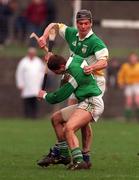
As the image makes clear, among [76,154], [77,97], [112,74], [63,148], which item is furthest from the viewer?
[112,74]

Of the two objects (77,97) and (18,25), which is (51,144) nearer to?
(77,97)

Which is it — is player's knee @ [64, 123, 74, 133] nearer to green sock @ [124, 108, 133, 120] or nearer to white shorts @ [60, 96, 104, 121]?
white shorts @ [60, 96, 104, 121]

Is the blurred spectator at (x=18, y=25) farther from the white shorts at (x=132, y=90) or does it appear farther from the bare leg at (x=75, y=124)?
the bare leg at (x=75, y=124)

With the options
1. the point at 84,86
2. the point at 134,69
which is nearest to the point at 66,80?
the point at 84,86

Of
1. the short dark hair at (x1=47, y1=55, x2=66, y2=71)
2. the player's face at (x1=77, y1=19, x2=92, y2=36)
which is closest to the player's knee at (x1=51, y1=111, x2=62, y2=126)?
the short dark hair at (x1=47, y1=55, x2=66, y2=71)

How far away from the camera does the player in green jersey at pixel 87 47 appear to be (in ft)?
44.2

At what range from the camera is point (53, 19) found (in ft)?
108

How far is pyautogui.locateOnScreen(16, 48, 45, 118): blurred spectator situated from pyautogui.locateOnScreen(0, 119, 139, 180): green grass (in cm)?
274

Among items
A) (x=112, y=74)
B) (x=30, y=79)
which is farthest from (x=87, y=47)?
(x=112, y=74)

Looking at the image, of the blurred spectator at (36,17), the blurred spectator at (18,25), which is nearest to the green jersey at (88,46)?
the blurred spectator at (36,17)

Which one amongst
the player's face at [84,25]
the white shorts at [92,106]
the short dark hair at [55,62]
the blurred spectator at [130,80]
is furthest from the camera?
the blurred spectator at [130,80]

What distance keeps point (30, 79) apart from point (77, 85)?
51.8 ft

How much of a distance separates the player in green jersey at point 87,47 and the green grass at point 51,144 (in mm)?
600

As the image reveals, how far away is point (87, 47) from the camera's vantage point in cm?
1369
